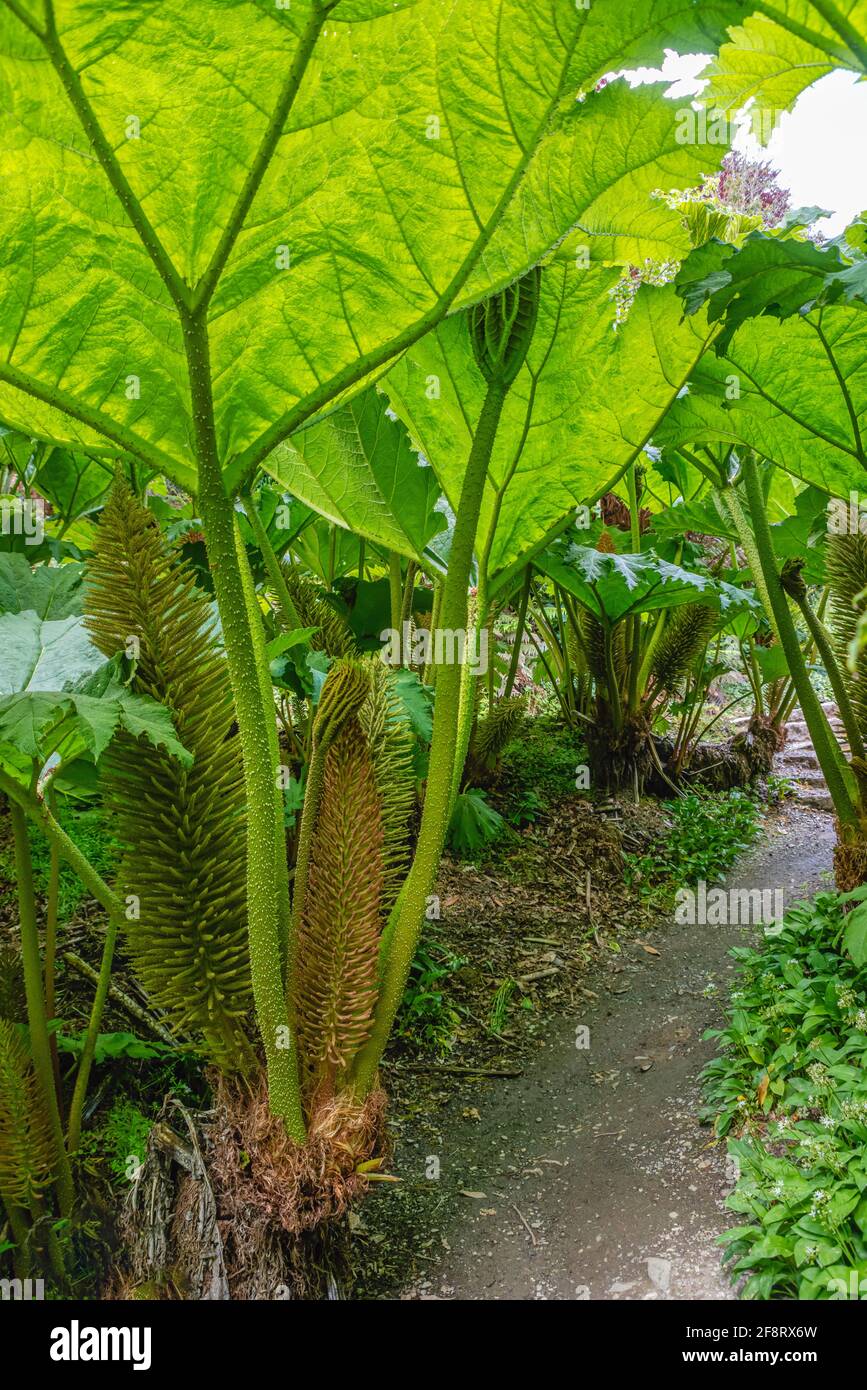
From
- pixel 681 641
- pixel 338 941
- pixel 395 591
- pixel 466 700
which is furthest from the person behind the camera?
pixel 681 641

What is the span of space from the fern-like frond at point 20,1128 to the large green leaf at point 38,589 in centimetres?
55

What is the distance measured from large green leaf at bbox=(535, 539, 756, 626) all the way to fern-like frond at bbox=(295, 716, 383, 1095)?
1454mm

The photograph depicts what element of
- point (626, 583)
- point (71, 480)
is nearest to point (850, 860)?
point (626, 583)

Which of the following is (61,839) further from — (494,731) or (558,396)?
(494,731)

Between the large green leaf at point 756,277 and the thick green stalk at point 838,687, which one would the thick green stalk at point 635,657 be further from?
the large green leaf at point 756,277

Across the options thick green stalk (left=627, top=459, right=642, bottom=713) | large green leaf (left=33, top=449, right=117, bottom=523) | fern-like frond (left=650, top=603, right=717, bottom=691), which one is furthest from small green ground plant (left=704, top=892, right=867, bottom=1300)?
large green leaf (left=33, top=449, right=117, bottom=523)

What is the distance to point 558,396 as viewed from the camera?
164 centimetres

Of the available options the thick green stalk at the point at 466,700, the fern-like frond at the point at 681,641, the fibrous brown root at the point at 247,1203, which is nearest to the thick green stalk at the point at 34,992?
the fibrous brown root at the point at 247,1203

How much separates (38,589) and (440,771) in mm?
625

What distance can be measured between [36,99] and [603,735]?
3086 millimetres

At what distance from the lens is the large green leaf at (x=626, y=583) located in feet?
8.28
